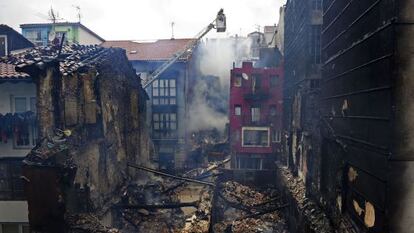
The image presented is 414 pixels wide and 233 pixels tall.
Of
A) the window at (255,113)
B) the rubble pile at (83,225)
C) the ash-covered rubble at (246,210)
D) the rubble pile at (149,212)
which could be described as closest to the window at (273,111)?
the window at (255,113)

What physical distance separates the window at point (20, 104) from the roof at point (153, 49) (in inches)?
637

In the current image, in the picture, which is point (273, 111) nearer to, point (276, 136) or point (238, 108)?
point (276, 136)

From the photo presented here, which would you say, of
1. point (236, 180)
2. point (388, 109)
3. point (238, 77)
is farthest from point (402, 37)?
point (238, 77)

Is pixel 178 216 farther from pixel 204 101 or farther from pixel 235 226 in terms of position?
pixel 204 101

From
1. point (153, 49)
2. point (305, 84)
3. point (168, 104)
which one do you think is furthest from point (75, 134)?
point (153, 49)

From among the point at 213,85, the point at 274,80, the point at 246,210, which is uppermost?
the point at 213,85

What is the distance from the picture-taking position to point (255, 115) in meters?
29.8

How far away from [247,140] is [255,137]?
2.68 ft

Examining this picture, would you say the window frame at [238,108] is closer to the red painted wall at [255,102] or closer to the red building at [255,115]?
the red building at [255,115]

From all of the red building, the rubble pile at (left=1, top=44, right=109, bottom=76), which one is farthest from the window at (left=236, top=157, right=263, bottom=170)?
the rubble pile at (left=1, top=44, right=109, bottom=76)

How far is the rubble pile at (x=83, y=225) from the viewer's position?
10.7 m

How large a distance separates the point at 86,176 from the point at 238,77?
19.9 meters

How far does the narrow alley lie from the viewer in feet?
17.2

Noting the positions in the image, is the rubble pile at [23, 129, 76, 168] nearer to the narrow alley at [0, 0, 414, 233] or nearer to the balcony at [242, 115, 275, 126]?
the narrow alley at [0, 0, 414, 233]
